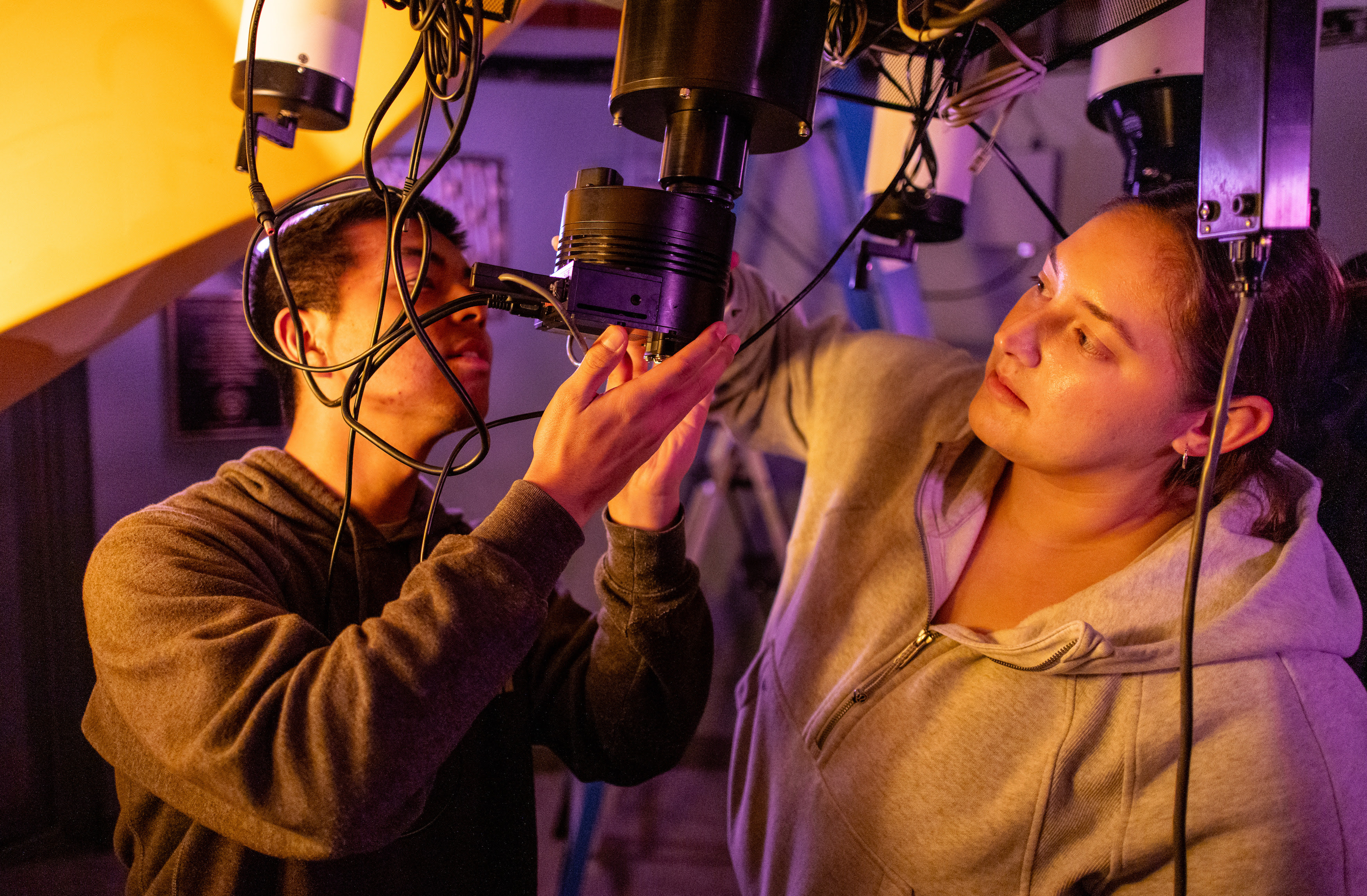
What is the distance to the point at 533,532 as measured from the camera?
667 mm

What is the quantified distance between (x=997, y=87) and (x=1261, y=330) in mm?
389

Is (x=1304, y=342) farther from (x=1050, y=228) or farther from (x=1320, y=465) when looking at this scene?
(x=1050, y=228)

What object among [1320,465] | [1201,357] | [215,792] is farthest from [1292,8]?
[215,792]

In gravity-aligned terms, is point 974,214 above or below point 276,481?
above

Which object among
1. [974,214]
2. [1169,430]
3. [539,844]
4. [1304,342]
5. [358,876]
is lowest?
[539,844]

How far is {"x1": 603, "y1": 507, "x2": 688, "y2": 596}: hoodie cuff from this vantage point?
37.9 inches

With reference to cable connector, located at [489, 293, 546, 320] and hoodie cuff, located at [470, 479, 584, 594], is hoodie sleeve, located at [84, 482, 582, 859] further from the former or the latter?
cable connector, located at [489, 293, 546, 320]

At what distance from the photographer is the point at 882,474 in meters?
1.07

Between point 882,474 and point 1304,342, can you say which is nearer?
point 1304,342

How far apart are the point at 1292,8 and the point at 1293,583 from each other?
560mm

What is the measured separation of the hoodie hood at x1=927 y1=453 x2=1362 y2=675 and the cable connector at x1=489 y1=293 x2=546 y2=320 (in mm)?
596

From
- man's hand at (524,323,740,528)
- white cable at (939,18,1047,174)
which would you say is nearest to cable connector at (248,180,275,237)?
man's hand at (524,323,740,528)

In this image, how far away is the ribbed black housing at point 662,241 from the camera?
2.09 ft

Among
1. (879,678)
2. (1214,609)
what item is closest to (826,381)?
(879,678)
